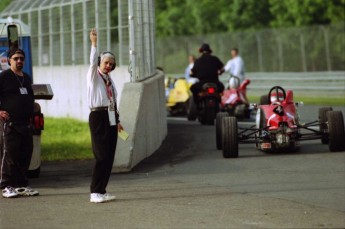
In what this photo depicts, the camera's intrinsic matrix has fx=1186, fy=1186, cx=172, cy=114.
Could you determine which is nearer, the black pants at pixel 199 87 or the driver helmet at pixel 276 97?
the driver helmet at pixel 276 97

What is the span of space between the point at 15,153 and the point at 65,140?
9.03 m

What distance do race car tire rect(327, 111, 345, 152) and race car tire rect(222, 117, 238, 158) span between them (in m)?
1.47

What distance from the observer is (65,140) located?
23141 mm

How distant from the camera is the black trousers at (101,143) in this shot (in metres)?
13.3

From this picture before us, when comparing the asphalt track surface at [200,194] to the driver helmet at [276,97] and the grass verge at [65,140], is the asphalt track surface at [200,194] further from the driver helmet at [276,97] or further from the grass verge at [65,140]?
the grass verge at [65,140]

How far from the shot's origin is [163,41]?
56.2m

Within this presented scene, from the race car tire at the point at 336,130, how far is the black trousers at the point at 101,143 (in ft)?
18.0

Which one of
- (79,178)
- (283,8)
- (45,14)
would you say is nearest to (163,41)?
(283,8)

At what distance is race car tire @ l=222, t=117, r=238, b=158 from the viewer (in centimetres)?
1772

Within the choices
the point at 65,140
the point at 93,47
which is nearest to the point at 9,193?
the point at 93,47

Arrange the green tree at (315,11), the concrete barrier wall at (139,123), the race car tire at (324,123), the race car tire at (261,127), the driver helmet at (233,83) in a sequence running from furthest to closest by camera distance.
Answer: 1. the green tree at (315,11)
2. the driver helmet at (233,83)
3. the race car tire at (324,123)
4. the race car tire at (261,127)
5. the concrete barrier wall at (139,123)

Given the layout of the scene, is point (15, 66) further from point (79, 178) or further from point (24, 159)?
point (79, 178)

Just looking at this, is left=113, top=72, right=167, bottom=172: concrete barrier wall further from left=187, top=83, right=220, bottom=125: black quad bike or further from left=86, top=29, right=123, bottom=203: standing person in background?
left=187, top=83, right=220, bottom=125: black quad bike

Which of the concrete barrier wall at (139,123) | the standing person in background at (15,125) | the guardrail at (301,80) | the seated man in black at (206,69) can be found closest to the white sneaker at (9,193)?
the standing person in background at (15,125)
